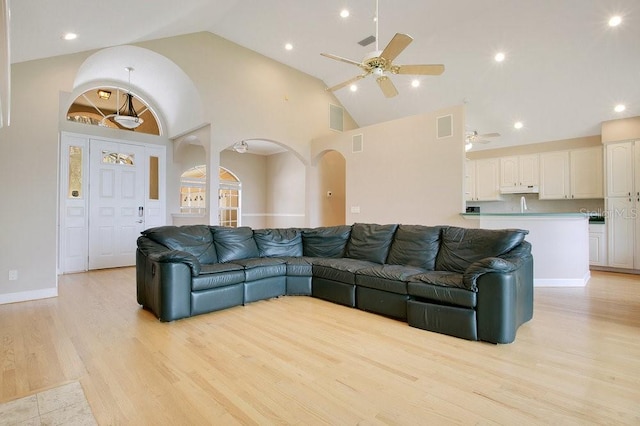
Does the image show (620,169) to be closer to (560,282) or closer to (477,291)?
(560,282)

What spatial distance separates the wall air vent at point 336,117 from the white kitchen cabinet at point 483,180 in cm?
343

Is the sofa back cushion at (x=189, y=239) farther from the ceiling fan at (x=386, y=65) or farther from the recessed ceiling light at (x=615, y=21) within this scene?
the recessed ceiling light at (x=615, y=21)

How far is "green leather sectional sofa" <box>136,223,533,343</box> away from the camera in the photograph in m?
2.84

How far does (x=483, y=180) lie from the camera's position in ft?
26.5

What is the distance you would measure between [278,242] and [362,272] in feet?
5.18

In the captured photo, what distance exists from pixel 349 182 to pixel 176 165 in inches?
150

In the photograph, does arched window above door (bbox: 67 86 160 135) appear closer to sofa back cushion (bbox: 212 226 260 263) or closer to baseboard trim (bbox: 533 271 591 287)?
sofa back cushion (bbox: 212 226 260 263)

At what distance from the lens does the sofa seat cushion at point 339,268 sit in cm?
384

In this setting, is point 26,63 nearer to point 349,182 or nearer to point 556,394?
point 349,182

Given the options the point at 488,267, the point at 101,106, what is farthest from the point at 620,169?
the point at 101,106

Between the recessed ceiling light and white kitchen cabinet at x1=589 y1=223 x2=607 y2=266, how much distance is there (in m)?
3.62

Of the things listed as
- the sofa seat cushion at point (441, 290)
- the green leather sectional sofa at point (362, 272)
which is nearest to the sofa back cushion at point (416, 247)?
the green leather sectional sofa at point (362, 272)

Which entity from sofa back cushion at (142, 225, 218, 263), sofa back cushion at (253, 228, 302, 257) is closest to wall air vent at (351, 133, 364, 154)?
sofa back cushion at (253, 228, 302, 257)

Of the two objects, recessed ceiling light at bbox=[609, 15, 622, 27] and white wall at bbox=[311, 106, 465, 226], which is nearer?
recessed ceiling light at bbox=[609, 15, 622, 27]
